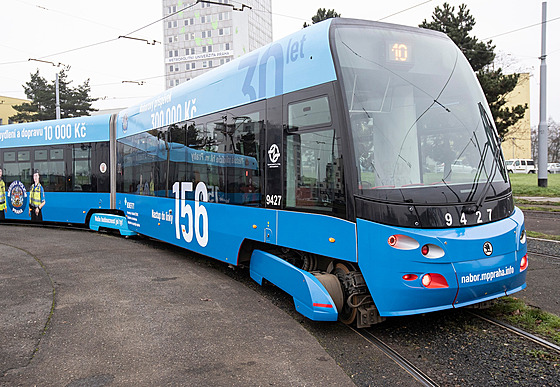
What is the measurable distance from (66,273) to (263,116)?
172 inches

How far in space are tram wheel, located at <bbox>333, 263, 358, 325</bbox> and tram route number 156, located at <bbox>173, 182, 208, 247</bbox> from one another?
10.7 feet

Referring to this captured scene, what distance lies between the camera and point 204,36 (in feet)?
390

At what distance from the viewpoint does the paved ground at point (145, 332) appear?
4035 mm

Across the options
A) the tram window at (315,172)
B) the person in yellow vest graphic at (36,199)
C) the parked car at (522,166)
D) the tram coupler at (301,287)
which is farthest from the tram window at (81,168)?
the parked car at (522,166)

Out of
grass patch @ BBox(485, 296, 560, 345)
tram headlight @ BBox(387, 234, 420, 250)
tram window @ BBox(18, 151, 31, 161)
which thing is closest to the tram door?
tram headlight @ BBox(387, 234, 420, 250)

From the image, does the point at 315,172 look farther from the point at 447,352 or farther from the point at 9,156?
the point at 9,156

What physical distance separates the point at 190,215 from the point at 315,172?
154 inches

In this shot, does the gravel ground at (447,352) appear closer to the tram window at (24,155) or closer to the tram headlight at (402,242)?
the tram headlight at (402,242)

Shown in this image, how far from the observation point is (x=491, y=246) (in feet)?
15.0

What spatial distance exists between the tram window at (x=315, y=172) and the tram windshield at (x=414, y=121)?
29cm

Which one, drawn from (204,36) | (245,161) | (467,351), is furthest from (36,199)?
(204,36)

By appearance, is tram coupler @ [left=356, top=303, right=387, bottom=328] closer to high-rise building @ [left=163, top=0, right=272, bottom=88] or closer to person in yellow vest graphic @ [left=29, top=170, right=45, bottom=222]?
person in yellow vest graphic @ [left=29, top=170, right=45, bottom=222]

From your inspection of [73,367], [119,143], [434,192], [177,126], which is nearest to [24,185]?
[119,143]

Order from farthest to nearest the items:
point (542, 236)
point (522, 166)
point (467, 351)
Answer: point (522, 166), point (542, 236), point (467, 351)
